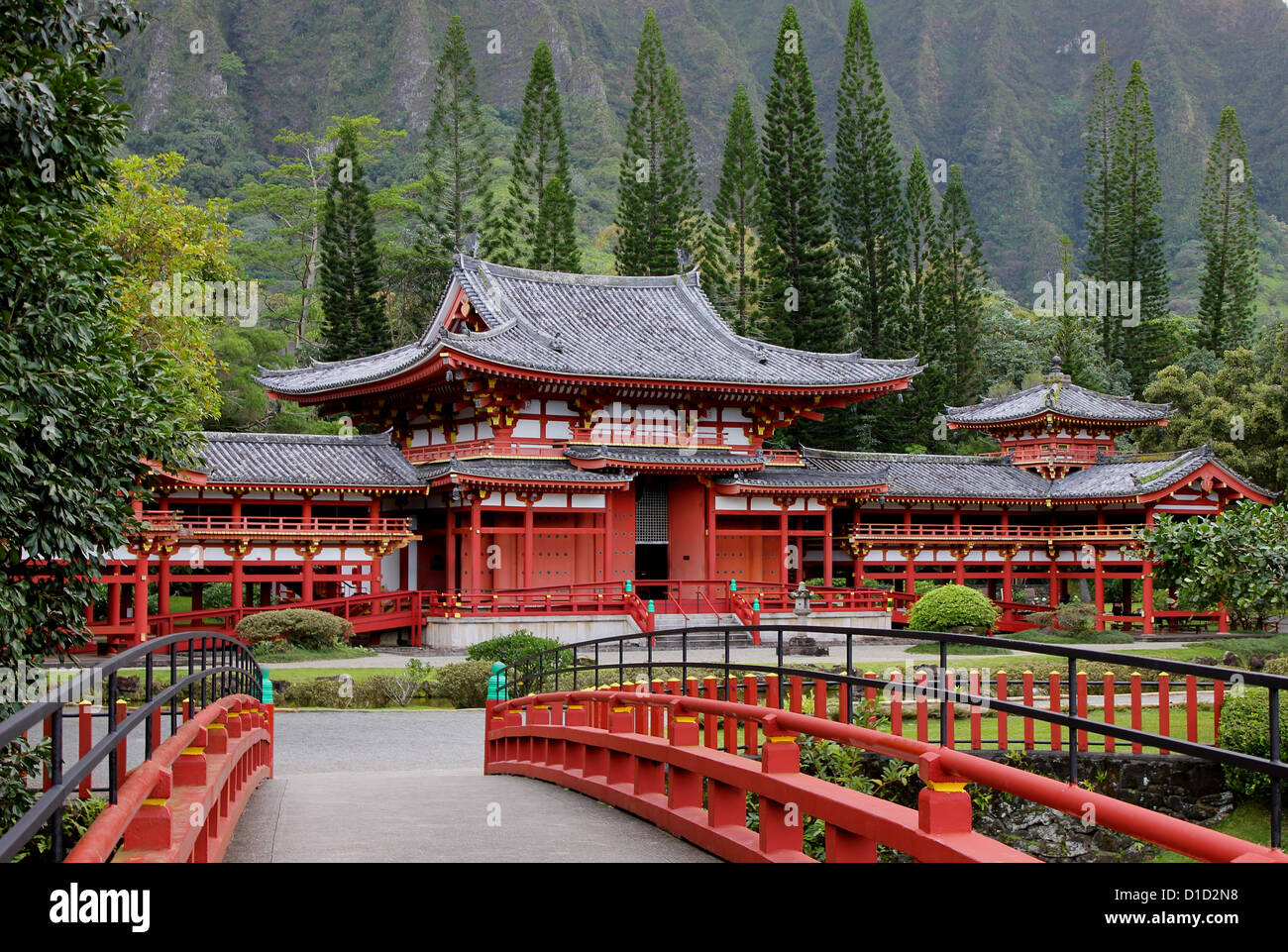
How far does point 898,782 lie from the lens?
13.9 m

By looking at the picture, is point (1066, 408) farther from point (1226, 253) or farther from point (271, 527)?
point (271, 527)

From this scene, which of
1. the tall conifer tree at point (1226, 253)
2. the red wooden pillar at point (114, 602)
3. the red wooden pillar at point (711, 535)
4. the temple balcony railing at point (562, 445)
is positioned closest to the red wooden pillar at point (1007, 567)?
the temple balcony railing at point (562, 445)

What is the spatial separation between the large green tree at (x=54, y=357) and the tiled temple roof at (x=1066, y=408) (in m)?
33.2

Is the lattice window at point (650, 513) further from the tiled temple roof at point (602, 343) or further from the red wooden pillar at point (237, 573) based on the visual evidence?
the red wooden pillar at point (237, 573)

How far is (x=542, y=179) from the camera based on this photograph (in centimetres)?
5509

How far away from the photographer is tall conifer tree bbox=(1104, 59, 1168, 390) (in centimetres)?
5803

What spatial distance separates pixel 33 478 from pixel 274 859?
13.9ft

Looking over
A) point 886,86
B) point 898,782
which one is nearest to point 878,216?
point 898,782

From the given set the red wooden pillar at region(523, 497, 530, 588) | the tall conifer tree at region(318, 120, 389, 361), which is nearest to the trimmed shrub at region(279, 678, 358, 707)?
the red wooden pillar at region(523, 497, 530, 588)

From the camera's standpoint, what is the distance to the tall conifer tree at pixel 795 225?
161ft

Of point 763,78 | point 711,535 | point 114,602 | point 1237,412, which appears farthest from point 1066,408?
point 763,78

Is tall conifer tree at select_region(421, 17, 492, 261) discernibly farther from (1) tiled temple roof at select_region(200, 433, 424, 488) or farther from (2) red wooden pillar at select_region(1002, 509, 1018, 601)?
(2) red wooden pillar at select_region(1002, 509, 1018, 601)

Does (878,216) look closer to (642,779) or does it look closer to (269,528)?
(269,528)

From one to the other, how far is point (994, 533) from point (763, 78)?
311 feet
